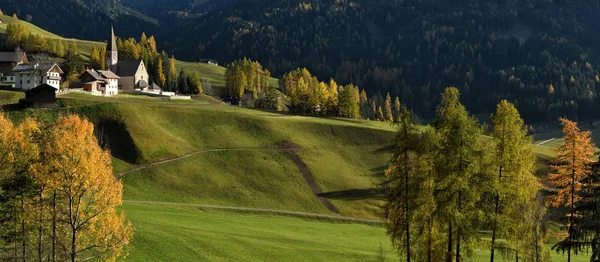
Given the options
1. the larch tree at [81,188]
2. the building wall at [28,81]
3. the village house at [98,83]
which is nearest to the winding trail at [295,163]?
the village house at [98,83]

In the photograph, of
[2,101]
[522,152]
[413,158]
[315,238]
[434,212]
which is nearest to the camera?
[434,212]

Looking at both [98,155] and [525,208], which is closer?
[98,155]

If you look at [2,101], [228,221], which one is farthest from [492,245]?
[2,101]

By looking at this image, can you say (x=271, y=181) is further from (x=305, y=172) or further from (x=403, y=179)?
(x=403, y=179)

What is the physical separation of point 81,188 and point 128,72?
134 m

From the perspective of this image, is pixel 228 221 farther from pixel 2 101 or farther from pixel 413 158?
pixel 2 101

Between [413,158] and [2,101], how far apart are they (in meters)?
102

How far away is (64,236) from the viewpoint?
32.6 metres

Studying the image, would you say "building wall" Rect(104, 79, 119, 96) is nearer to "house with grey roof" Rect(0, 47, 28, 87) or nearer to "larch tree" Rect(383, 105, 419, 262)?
"house with grey roof" Rect(0, 47, 28, 87)

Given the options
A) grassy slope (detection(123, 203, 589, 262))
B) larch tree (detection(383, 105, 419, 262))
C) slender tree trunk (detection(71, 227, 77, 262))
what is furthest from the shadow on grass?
slender tree trunk (detection(71, 227, 77, 262))

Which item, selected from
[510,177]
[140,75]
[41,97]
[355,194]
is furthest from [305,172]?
[140,75]

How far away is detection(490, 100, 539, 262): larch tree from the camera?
36.8m

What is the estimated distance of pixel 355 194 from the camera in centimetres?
9312

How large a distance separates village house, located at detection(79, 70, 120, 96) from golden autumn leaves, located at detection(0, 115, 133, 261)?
10172 centimetres
